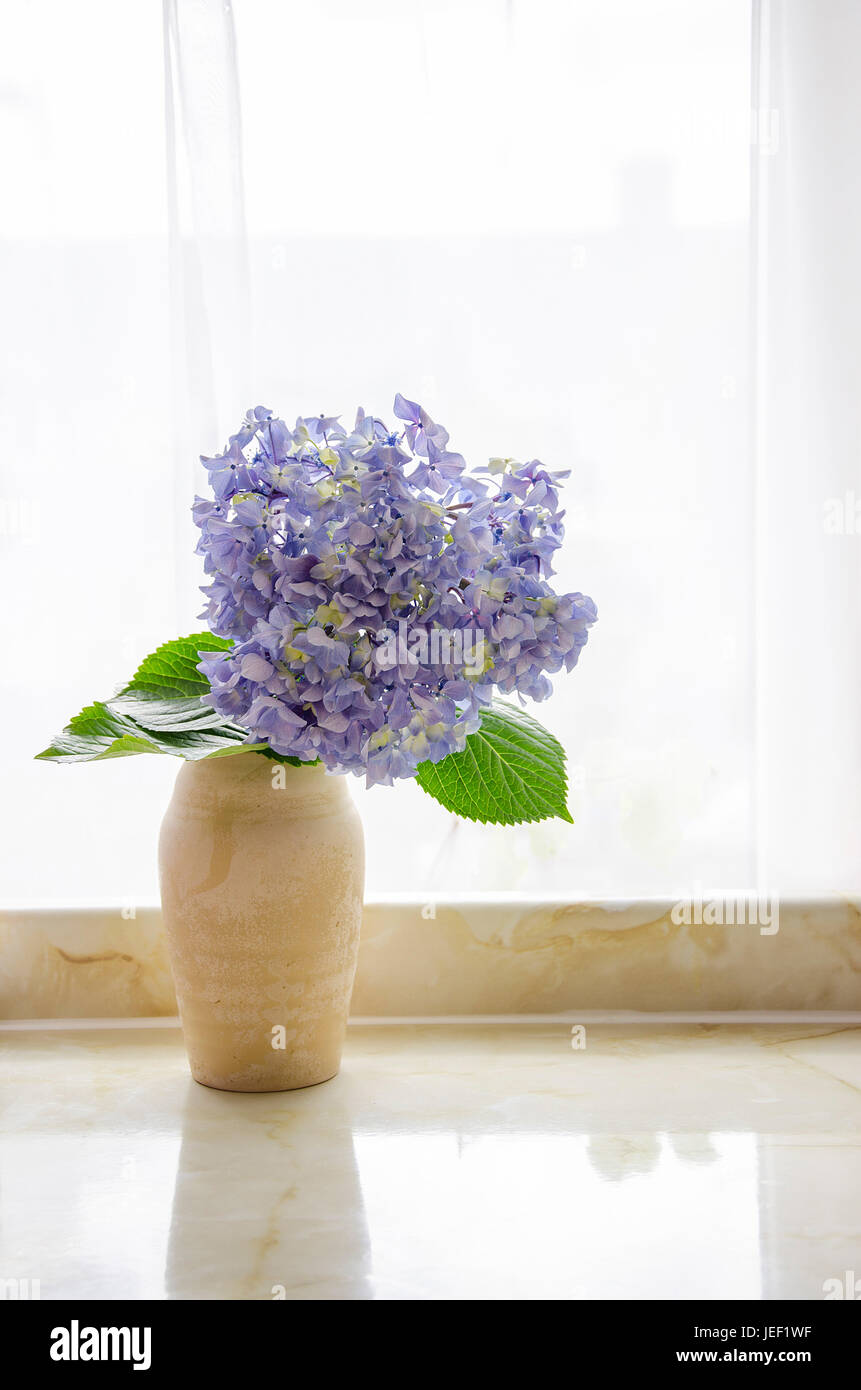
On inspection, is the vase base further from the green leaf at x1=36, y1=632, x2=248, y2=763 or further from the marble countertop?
the green leaf at x1=36, y1=632, x2=248, y2=763

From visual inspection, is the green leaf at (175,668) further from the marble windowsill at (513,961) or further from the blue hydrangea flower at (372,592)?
the marble windowsill at (513,961)

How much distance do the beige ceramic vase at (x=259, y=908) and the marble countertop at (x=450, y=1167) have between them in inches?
1.8

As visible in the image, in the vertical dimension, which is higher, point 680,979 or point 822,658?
point 822,658

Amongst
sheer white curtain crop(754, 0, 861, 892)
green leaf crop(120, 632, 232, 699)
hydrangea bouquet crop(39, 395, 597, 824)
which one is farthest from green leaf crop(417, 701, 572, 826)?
sheer white curtain crop(754, 0, 861, 892)

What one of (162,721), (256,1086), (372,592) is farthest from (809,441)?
(256,1086)

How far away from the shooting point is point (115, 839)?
1029 mm

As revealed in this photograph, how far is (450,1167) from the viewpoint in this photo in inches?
28.3

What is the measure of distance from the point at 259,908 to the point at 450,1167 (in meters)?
0.22

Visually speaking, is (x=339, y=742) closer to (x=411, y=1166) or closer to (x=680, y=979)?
(x=411, y=1166)

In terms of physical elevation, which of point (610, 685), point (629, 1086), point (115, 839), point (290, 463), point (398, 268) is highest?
point (398, 268)

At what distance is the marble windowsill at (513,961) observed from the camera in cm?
99

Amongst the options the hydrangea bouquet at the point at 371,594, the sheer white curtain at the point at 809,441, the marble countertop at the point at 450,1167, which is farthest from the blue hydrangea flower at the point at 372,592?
the sheer white curtain at the point at 809,441
